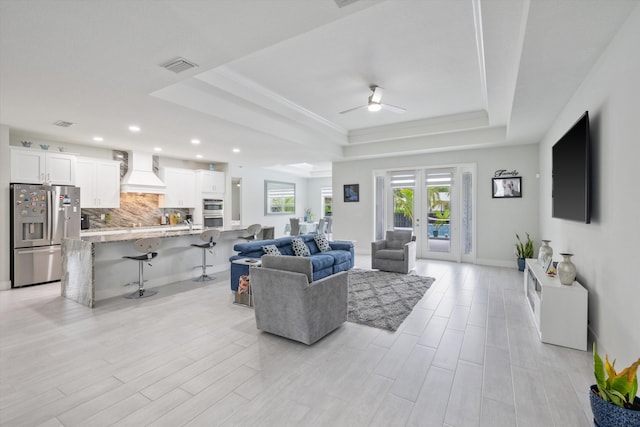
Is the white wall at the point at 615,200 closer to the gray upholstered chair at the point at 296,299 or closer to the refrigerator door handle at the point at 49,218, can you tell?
the gray upholstered chair at the point at 296,299

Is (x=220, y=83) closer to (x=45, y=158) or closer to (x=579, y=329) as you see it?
(x=45, y=158)

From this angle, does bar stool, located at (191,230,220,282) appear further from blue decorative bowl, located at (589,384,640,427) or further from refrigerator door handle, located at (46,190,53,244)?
blue decorative bowl, located at (589,384,640,427)

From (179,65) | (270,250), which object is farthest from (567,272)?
(179,65)

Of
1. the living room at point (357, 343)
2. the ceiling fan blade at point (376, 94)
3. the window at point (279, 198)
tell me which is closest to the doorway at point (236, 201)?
the window at point (279, 198)

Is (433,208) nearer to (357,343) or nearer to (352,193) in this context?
(352,193)

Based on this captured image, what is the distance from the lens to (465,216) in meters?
7.10

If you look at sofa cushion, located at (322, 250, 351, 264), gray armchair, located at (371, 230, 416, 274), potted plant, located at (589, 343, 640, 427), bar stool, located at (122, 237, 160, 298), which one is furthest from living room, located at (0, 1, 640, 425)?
sofa cushion, located at (322, 250, 351, 264)

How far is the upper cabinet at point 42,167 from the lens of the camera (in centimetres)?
517

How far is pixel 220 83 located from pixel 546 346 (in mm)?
4829

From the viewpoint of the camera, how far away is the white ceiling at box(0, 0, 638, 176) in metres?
2.18

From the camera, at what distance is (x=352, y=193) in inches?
336

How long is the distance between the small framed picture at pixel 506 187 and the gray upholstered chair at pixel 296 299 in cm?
503

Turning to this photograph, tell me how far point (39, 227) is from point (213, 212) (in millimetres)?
3726

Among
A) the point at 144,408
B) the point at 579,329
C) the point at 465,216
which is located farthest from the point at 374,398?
the point at 465,216
